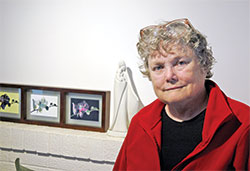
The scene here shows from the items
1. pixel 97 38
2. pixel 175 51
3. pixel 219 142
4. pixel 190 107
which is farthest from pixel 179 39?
pixel 97 38

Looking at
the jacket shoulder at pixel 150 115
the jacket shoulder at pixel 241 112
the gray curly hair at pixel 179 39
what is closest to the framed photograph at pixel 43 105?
the jacket shoulder at pixel 150 115

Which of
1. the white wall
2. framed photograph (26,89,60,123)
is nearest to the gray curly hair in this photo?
the white wall

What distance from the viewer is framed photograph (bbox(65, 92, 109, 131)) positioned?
1562mm

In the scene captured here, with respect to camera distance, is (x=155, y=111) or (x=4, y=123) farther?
(x=4, y=123)

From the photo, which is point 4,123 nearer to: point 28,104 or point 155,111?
point 28,104

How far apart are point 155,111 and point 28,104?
1078 mm

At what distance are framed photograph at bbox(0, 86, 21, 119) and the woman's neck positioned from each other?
1.20m

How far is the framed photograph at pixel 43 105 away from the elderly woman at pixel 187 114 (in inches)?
35.5

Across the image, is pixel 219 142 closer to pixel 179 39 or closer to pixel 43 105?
pixel 179 39

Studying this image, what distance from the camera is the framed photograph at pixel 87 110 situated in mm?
1562

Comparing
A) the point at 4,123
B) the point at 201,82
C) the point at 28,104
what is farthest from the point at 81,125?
the point at 201,82

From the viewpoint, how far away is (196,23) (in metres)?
1.37

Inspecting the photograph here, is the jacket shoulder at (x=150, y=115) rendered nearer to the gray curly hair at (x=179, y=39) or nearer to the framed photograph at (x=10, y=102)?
the gray curly hair at (x=179, y=39)

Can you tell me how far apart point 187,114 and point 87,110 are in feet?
2.83
